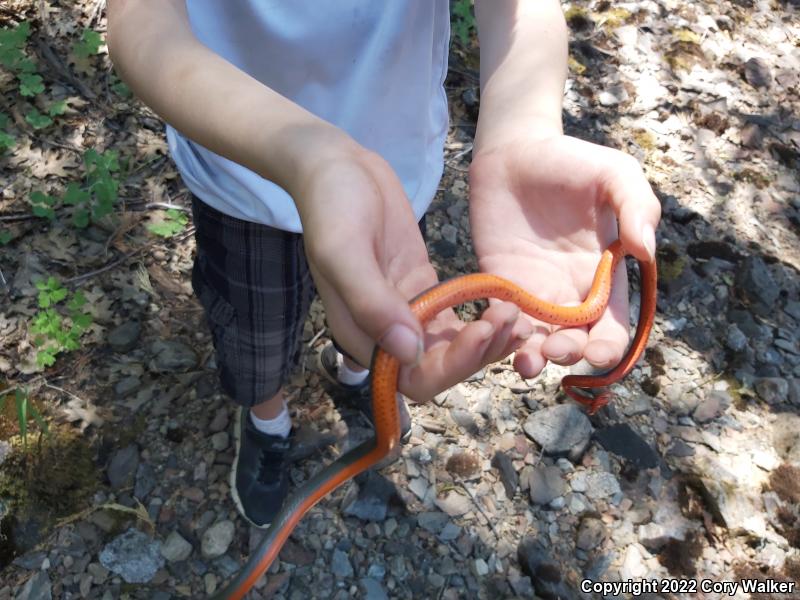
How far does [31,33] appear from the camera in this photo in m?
4.31

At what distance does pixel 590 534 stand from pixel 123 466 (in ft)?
7.13

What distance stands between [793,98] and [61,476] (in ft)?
18.5

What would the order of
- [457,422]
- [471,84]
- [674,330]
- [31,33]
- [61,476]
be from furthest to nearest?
[471,84] < [31,33] < [674,330] < [457,422] < [61,476]

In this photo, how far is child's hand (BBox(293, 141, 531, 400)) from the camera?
139 cm

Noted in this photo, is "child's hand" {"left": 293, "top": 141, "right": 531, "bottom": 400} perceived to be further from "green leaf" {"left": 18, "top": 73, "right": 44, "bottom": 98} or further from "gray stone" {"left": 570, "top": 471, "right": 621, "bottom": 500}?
"green leaf" {"left": 18, "top": 73, "right": 44, "bottom": 98}

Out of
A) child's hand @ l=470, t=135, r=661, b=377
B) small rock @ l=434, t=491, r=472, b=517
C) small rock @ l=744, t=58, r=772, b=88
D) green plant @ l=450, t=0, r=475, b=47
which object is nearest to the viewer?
child's hand @ l=470, t=135, r=661, b=377

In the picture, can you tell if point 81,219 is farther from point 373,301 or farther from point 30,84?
point 373,301

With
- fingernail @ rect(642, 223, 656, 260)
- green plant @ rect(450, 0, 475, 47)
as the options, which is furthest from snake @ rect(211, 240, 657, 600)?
green plant @ rect(450, 0, 475, 47)

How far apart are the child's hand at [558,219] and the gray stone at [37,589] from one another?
2.20 metres

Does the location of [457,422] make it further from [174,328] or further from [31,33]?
[31,33]

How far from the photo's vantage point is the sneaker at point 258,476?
299 centimetres

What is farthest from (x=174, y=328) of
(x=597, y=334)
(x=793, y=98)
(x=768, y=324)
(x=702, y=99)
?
(x=793, y=98)

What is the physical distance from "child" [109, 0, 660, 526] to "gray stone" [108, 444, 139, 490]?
0.72 metres
